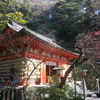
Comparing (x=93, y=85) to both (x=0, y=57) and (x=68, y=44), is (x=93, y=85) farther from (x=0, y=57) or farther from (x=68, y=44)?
(x=68, y=44)

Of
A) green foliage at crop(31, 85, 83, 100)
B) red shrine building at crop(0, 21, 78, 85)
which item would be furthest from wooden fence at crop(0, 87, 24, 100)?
red shrine building at crop(0, 21, 78, 85)

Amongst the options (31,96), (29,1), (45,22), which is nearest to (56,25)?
(45,22)

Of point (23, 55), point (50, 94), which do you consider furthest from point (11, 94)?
point (23, 55)

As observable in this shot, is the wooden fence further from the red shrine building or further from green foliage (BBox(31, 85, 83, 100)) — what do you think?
the red shrine building

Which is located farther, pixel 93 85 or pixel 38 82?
pixel 93 85

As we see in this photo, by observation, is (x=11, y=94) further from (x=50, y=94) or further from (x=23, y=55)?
(x=23, y=55)

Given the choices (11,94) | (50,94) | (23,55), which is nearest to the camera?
(50,94)

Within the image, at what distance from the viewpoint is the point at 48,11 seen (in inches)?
1294

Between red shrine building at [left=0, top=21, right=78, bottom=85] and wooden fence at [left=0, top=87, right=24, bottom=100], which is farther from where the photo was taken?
red shrine building at [left=0, top=21, right=78, bottom=85]

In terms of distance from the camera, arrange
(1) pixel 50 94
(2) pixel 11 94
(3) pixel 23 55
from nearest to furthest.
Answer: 1. (1) pixel 50 94
2. (2) pixel 11 94
3. (3) pixel 23 55

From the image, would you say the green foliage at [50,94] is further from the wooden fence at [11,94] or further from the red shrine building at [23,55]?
the red shrine building at [23,55]

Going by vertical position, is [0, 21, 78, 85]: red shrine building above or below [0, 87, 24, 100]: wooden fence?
above

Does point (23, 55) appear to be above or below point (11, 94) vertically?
above

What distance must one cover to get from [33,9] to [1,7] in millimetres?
14147
